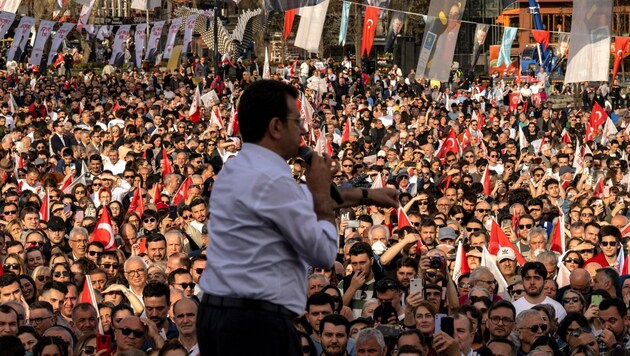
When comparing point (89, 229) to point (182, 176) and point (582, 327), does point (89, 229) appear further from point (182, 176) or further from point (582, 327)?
point (582, 327)

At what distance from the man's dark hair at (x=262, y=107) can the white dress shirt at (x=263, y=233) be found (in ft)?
0.27

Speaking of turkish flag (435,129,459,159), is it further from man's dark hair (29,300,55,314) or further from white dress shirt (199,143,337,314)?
white dress shirt (199,143,337,314)

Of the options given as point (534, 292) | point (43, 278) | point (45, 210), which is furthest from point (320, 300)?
point (45, 210)

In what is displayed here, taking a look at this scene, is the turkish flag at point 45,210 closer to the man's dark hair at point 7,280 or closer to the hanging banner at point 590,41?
the man's dark hair at point 7,280

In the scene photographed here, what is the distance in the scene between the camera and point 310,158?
4566 mm

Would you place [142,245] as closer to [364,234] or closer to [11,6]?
[364,234]

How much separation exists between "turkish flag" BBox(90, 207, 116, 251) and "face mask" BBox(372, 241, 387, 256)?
2469 mm

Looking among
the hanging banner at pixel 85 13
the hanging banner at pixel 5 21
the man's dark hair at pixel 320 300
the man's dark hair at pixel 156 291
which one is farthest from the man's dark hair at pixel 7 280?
the hanging banner at pixel 85 13

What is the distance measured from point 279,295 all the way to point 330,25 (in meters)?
57.2

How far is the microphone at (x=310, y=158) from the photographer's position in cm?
456

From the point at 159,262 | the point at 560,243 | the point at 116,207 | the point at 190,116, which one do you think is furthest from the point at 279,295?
the point at 190,116

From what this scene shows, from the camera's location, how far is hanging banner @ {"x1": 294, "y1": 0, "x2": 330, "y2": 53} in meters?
26.9

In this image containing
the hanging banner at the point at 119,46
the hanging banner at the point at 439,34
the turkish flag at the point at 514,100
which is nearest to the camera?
the hanging banner at the point at 439,34

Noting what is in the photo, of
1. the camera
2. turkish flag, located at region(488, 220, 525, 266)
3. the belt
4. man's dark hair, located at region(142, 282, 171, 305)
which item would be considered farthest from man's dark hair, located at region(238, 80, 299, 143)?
turkish flag, located at region(488, 220, 525, 266)
